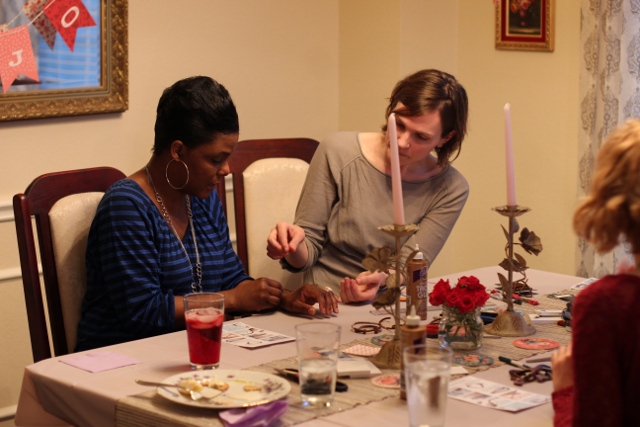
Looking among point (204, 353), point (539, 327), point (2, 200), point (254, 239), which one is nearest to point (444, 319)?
point (539, 327)

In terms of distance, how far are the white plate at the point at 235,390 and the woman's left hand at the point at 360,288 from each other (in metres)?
0.63

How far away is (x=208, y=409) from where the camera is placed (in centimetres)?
147

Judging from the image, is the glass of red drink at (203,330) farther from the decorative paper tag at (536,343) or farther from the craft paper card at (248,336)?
the decorative paper tag at (536,343)

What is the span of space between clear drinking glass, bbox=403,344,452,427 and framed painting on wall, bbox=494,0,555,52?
2466 millimetres

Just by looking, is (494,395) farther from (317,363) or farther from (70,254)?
(70,254)

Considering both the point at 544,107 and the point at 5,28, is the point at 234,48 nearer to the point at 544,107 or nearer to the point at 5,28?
the point at 5,28

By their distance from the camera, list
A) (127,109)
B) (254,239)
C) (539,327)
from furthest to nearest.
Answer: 1. (127,109)
2. (254,239)
3. (539,327)

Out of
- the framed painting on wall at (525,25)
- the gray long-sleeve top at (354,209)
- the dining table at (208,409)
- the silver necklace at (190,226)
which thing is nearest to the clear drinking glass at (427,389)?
the dining table at (208,409)

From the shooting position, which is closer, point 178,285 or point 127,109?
point 178,285

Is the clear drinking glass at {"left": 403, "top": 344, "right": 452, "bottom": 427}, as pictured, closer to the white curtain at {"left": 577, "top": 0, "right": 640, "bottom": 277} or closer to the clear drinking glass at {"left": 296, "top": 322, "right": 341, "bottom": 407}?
the clear drinking glass at {"left": 296, "top": 322, "right": 341, "bottom": 407}

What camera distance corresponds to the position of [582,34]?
3367 mm

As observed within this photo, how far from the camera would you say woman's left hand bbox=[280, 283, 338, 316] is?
2.10 m

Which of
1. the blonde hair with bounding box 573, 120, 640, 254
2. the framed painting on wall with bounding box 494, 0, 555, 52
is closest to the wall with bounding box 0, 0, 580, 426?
the framed painting on wall with bounding box 494, 0, 555, 52

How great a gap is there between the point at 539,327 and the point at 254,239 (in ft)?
3.51
